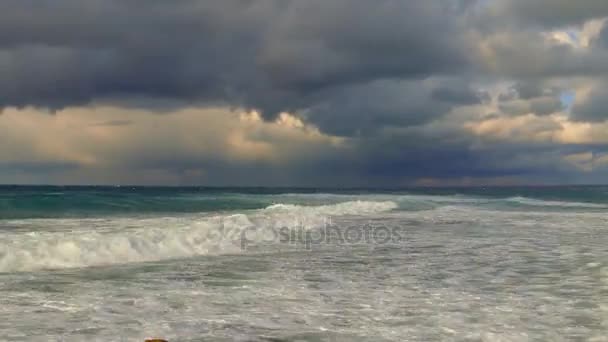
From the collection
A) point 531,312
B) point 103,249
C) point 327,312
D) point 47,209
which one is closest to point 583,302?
point 531,312

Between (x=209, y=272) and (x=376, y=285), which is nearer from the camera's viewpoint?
(x=376, y=285)

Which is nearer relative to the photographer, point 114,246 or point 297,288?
point 297,288

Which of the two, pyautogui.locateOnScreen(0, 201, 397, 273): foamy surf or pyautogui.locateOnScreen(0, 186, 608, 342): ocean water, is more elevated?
pyautogui.locateOnScreen(0, 201, 397, 273): foamy surf

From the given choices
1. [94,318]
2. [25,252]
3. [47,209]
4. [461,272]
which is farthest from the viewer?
[47,209]

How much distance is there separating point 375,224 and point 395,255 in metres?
10.7

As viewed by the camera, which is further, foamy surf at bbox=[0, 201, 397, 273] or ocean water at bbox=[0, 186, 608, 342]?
foamy surf at bbox=[0, 201, 397, 273]

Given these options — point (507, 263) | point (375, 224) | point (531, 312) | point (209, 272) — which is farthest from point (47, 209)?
point (531, 312)

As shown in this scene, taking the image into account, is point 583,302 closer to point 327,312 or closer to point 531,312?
point 531,312

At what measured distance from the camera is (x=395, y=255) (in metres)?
13.8

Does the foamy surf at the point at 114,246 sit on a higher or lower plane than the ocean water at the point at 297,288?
higher

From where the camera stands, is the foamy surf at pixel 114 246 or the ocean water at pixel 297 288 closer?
the ocean water at pixel 297 288

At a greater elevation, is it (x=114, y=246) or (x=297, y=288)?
(x=114, y=246)

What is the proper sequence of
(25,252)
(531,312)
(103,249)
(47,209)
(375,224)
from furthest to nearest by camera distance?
(47,209) < (375,224) < (103,249) < (25,252) < (531,312)

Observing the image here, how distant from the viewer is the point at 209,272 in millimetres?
11078
